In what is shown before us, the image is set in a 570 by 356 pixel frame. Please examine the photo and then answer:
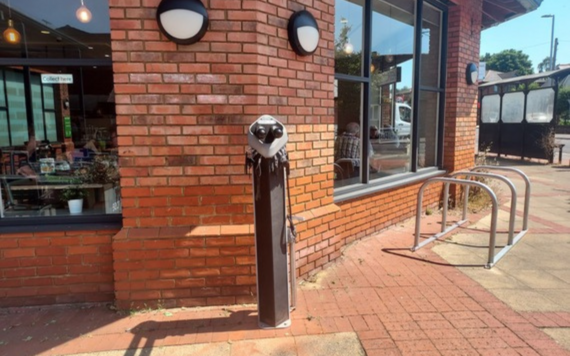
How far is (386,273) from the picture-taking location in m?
3.84

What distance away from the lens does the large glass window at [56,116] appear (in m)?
3.35

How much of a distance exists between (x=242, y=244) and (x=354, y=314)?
1017mm

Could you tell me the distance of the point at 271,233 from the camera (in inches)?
110

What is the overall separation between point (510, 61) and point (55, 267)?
91.5 metres

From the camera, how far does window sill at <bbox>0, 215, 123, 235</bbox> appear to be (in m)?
3.18

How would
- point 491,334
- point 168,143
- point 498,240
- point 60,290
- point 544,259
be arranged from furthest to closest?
point 498,240 < point 544,259 < point 60,290 < point 168,143 < point 491,334

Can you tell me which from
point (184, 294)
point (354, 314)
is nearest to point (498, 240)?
point (354, 314)

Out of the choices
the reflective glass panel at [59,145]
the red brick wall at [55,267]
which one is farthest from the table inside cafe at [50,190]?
the red brick wall at [55,267]

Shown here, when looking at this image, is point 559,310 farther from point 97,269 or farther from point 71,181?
point 71,181

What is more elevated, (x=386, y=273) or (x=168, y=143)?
(x=168, y=143)

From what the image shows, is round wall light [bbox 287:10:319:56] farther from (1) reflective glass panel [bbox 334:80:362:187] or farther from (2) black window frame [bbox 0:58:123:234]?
(2) black window frame [bbox 0:58:123:234]

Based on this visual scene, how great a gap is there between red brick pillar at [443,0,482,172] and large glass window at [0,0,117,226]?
197 inches

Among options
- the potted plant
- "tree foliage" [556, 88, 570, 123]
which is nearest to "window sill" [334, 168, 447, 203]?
the potted plant

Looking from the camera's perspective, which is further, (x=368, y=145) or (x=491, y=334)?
(x=368, y=145)
